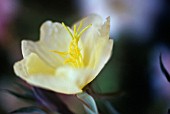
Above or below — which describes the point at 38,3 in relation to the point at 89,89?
above

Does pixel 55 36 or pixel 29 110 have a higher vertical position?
pixel 55 36

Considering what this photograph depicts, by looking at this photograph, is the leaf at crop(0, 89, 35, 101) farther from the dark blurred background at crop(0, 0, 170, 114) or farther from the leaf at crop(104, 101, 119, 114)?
the leaf at crop(104, 101, 119, 114)

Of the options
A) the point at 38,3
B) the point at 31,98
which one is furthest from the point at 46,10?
the point at 31,98

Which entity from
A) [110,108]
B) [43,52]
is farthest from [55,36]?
[110,108]

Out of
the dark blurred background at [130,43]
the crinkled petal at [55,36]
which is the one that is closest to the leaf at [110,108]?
the dark blurred background at [130,43]

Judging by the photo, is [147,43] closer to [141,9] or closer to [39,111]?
[141,9]

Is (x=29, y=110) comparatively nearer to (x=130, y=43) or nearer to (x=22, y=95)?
(x=22, y=95)

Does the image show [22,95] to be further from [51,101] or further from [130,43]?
[130,43]
